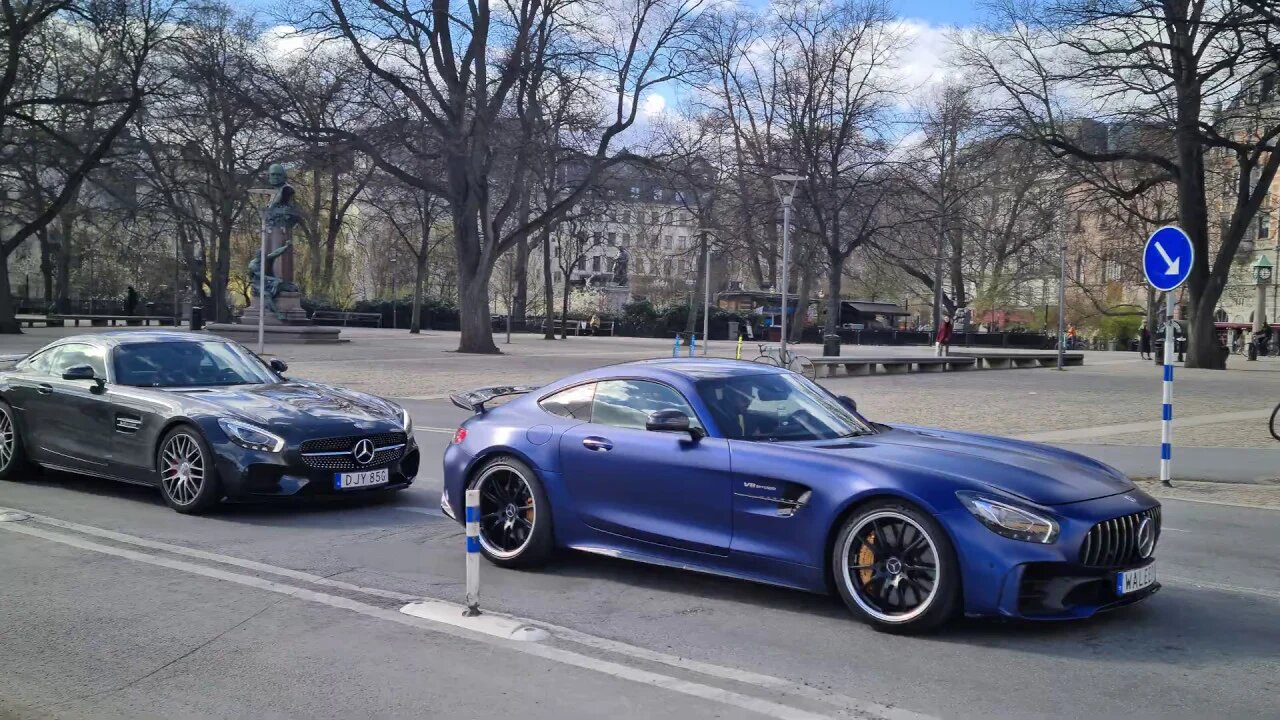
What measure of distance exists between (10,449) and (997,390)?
20513 millimetres

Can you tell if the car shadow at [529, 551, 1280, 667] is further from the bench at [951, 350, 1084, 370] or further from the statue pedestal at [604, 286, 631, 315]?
the statue pedestal at [604, 286, 631, 315]

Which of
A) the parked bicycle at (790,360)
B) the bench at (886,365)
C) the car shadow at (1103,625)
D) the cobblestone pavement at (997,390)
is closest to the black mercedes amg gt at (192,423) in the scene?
the car shadow at (1103,625)

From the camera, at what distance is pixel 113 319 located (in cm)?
5838

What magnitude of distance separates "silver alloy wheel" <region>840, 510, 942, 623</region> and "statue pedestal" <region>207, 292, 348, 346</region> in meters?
38.8

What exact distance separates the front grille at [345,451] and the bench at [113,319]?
49.7 metres

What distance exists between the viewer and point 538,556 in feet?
22.8

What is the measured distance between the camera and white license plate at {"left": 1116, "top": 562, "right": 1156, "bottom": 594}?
18.0 feet

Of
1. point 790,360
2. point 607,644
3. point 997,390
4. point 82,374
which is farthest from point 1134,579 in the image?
point 997,390

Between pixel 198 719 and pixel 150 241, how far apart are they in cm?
5120

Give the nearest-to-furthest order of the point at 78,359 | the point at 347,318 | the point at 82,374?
1. the point at 82,374
2. the point at 78,359
3. the point at 347,318

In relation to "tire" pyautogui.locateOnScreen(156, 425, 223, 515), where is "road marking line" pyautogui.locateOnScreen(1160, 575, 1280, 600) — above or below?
below

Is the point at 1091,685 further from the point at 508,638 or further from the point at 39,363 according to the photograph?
the point at 39,363

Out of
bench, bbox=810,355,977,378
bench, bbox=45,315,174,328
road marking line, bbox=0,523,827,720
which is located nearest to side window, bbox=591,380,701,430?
road marking line, bbox=0,523,827,720

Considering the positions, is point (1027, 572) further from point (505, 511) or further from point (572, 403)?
point (505, 511)
